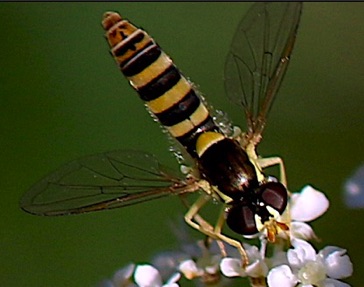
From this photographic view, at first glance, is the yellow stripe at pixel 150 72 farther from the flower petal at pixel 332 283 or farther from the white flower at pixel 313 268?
the flower petal at pixel 332 283

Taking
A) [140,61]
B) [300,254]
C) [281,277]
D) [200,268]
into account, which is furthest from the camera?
[200,268]

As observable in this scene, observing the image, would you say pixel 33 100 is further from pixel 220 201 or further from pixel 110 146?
pixel 220 201

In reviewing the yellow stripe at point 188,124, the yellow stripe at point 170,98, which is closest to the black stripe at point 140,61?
the yellow stripe at point 170,98

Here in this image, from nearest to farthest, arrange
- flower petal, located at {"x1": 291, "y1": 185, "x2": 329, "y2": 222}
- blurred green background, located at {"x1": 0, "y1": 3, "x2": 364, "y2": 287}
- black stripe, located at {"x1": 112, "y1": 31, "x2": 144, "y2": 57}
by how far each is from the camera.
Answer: black stripe, located at {"x1": 112, "y1": 31, "x2": 144, "y2": 57} → flower petal, located at {"x1": 291, "y1": 185, "x2": 329, "y2": 222} → blurred green background, located at {"x1": 0, "y1": 3, "x2": 364, "y2": 287}

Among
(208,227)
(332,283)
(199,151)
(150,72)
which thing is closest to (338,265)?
(332,283)

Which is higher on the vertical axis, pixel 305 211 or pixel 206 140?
pixel 206 140

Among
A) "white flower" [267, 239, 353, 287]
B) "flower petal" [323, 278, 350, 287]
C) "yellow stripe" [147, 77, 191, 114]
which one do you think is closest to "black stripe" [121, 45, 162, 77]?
"yellow stripe" [147, 77, 191, 114]

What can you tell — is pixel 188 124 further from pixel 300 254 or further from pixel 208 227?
pixel 300 254

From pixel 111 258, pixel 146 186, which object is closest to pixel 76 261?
pixel 111 258

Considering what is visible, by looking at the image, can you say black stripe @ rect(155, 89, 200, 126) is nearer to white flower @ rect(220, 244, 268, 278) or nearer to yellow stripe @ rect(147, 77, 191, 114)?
yellow stripe @ rect(147, 77, 191, 114)
